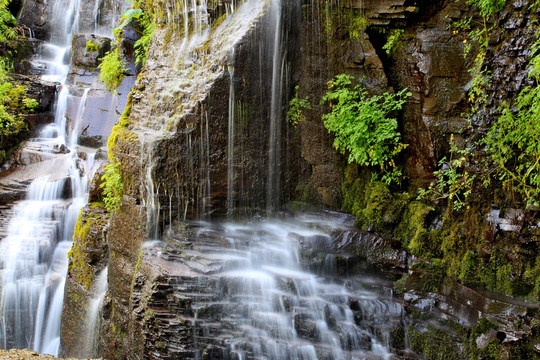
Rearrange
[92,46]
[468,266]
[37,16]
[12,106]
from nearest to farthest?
1. [468,266]
2. [12,106]
3. [92,46]
4. [37,16]

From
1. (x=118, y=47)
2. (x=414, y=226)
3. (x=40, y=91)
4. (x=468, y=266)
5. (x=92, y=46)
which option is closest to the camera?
(x=468, y=266)

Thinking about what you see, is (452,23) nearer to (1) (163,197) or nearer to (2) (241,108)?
(2) (241,108)

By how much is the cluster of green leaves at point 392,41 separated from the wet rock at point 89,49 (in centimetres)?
1041

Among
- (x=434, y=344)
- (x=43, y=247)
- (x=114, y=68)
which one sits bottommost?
(x=434, y=344)

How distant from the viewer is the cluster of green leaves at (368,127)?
676 centimetres

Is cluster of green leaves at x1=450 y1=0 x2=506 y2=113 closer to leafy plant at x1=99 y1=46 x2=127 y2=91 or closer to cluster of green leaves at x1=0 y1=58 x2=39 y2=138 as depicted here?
leafy plant at x1=99 y1=46 x2=127 y2=91

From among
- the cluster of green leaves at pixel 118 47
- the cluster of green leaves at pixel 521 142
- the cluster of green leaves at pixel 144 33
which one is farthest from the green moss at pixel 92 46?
the cluster of green leaves at pixel 521 142

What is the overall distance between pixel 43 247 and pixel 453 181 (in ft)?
29.4

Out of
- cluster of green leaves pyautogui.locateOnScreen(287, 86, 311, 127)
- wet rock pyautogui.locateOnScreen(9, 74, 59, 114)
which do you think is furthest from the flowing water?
wet rock pyautogui.locateOnScreen(9, 74, 59, 114)

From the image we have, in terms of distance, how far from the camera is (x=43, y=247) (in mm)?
9078

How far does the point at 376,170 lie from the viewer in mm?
7312

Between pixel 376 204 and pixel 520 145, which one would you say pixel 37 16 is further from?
pixel 520 145

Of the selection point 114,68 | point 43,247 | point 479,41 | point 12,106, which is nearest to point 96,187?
point 43,247

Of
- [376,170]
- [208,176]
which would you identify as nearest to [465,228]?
[376,170]
